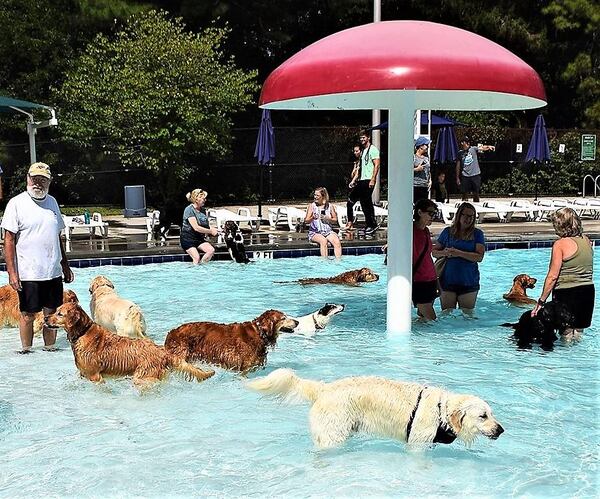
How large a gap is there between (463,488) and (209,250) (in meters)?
8.75

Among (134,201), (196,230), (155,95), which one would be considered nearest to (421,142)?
(196,230)

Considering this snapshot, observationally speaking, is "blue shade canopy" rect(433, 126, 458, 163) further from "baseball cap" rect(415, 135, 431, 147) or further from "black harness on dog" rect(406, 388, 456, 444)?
"black harness on dog" rect(406, 388, 456, 444)

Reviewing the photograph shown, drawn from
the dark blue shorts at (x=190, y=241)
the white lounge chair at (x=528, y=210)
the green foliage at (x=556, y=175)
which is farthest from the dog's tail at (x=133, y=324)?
the green foliage at (x=556, y=175)

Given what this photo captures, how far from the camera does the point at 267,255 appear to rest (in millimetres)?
13953

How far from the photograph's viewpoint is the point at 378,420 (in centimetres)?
488

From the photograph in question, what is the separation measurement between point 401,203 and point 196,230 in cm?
A: 528

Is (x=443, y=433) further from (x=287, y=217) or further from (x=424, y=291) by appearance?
(x=287, y=217)

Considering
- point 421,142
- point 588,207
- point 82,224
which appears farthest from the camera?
point 588,207

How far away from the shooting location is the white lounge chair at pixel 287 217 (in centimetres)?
1703

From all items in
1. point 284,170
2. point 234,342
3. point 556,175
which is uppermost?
point 284,170

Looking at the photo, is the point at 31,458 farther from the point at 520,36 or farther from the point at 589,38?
the point at 589,38

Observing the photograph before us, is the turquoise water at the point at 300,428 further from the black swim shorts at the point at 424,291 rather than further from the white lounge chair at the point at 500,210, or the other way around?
the white lounge chair at the point at 500,210

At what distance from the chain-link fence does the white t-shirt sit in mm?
16898

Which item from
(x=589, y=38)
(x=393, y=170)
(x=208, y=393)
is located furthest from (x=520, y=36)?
(x=208, y=393)
